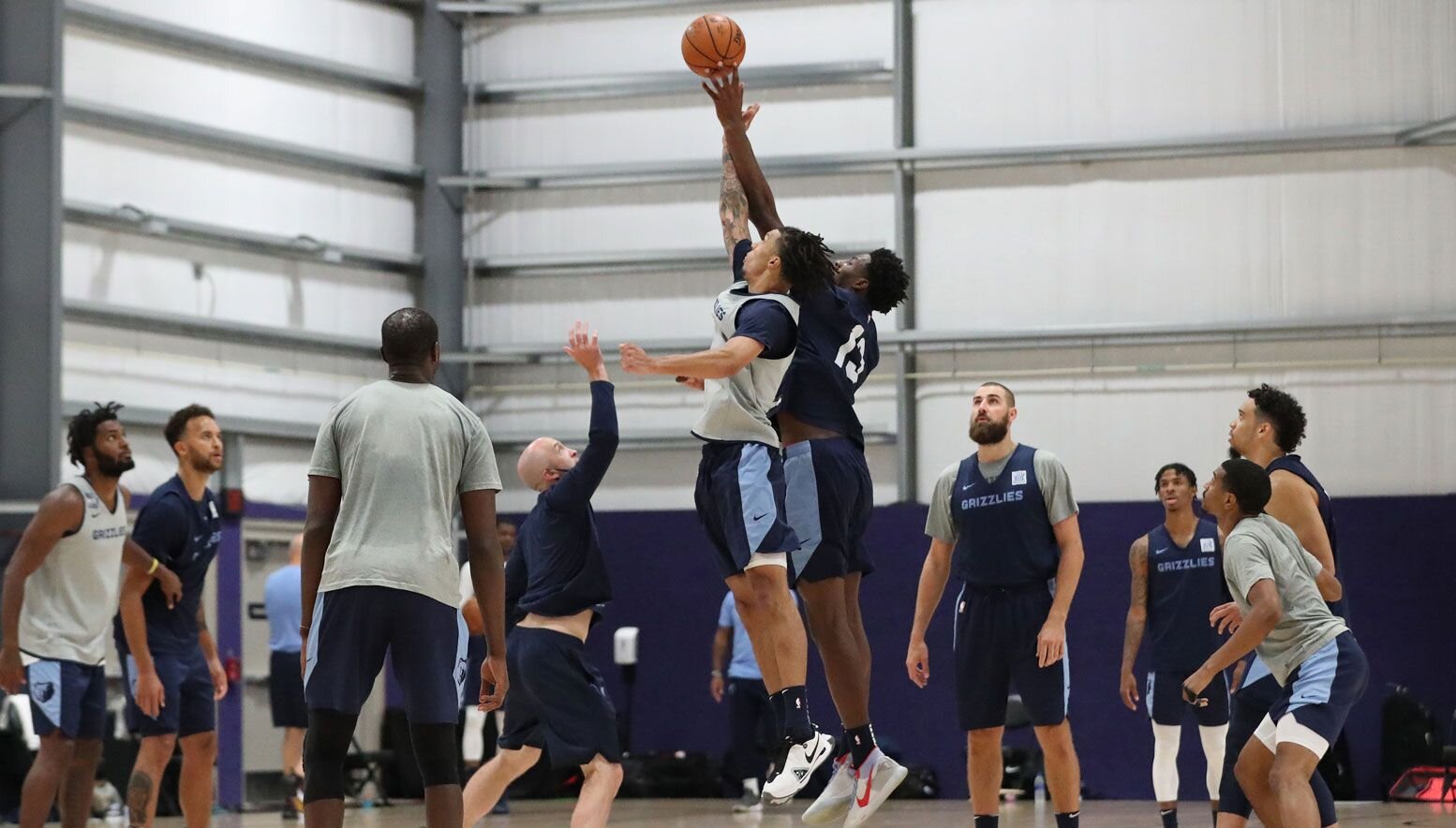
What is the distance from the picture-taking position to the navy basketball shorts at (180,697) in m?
8.95

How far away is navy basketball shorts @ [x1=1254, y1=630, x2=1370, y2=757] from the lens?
7.08 m

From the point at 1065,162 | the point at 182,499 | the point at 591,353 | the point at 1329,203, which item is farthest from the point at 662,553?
the point at 591,353

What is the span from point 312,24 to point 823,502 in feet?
39.5

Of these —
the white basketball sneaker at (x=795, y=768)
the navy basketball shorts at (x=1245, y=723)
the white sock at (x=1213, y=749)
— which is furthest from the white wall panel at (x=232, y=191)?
the navy basketball shorts at (x=1245, y=723)

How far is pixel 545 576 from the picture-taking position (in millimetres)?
7785

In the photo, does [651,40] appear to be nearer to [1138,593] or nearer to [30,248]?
[30,248]

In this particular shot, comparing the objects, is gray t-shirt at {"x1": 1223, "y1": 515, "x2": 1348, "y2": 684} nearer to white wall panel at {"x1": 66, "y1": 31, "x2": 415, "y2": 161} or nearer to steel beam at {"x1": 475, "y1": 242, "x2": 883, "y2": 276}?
steel beam at {"x1": 475, "y1": 242, "x2": 883, "y2": 276}

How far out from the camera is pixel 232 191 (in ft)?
54.4

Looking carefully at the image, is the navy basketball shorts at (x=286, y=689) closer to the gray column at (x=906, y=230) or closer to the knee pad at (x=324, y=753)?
the gray column at (x=906, y=230)

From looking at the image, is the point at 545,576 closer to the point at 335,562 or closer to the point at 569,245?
the point at 335,562

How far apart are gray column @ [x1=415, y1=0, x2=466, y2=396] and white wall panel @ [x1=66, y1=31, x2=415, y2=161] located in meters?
0.28

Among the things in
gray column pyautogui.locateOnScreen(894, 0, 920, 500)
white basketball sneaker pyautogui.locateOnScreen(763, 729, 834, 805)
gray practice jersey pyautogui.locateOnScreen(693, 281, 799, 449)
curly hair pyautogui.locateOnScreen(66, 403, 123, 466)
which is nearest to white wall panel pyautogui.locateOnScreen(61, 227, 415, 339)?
gray column pyautogui.locateOnScreen(894, 0, 920, 500)

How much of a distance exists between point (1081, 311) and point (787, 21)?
4.04m

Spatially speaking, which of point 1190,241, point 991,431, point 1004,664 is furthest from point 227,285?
point 1004,664
